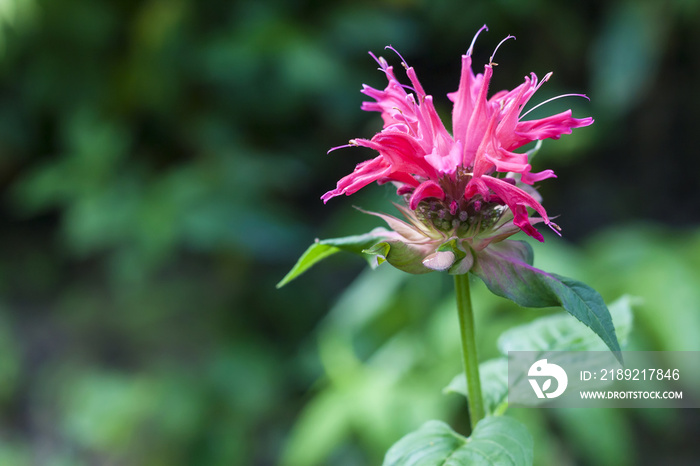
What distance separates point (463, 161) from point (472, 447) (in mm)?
179

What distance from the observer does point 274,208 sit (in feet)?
4.96

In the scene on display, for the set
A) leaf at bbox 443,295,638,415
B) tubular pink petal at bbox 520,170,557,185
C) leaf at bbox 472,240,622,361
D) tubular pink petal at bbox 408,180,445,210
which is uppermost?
tubular pink petal at bbox 408,180,445,210

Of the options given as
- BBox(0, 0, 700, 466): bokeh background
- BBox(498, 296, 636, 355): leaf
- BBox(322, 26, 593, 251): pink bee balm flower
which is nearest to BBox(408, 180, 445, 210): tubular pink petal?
BBox(322, 26, 593, 251): pink bee balm flower

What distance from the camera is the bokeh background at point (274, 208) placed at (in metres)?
1.23

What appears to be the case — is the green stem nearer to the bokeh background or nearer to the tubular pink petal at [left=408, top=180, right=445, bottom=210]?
the tubular pink petal at [left=408, top=180, right=445, bottom=210]

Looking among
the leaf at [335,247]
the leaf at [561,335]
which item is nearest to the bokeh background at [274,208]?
the leaf at [561,335]

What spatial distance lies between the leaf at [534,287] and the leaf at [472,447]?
7cm

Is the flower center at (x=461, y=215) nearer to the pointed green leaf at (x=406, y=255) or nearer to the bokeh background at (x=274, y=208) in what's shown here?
the pointed green leaf at (x=406, y=255)

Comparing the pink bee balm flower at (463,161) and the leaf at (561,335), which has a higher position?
the pink bee balm flower at (463,161)

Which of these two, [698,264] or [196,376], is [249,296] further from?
[698,264]

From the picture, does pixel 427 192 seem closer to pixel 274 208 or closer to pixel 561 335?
pixel 561 335

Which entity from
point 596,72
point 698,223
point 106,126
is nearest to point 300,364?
point 106,126

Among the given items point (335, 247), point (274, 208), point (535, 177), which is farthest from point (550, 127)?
point (274, 208)

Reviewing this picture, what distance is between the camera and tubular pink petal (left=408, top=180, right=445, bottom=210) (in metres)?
0.37
